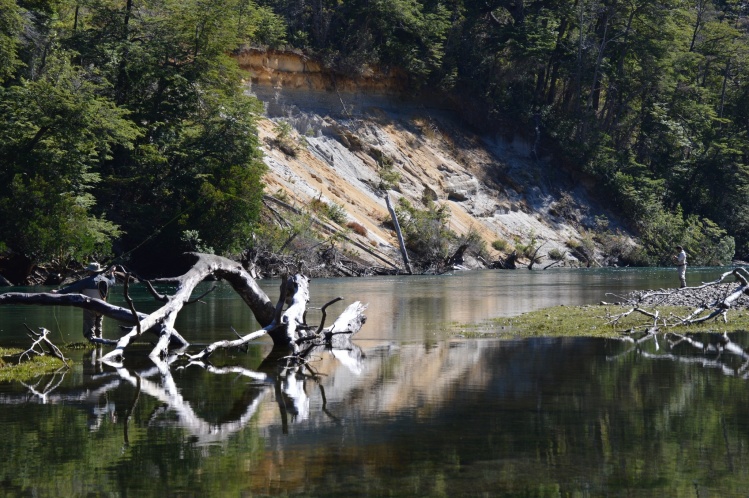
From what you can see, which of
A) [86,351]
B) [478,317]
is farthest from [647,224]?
[86,351]

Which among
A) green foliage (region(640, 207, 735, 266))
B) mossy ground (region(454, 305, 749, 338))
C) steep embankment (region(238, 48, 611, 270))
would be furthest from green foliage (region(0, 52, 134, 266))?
green foliage (region(640, 207, 735, 266))

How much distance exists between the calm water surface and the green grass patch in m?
0.44

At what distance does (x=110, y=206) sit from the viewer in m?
42.3

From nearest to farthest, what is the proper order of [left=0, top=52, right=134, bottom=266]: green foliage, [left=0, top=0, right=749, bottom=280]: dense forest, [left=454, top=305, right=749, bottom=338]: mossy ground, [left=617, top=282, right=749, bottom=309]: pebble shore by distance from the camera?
[left=454, top=305, right=749, bottom=338]: mossy ground
[left=617, top=282, right=749, bottom=309]: pebble shore
[left=0, top=52, right=134, bottom=266]: green foliage
[left=0, top=0, right=749, bottom=280]: dense forest

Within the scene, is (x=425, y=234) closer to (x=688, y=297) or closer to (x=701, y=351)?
(x=688, y=297)

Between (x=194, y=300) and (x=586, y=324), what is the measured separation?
8446mm

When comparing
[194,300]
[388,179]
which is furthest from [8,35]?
[194,300]

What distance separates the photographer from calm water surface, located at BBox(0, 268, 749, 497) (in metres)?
8.52

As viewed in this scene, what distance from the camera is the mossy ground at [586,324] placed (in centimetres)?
A: 1967

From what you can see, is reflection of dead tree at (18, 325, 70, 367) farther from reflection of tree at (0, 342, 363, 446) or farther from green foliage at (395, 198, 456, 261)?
green foliage at (395, 198, 456, 261)

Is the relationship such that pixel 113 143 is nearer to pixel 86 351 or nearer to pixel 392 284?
pixel 392 284

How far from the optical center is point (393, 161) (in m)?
59.5

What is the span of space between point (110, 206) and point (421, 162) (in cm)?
2349

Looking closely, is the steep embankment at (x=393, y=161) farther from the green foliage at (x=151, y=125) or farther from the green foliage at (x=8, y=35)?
the green foliage at (x=8, y=35)
